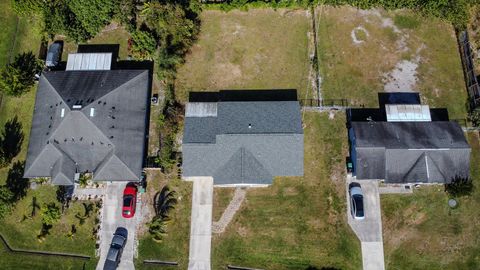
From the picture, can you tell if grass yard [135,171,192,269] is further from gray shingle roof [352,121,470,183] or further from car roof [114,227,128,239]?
gray shingle roof [352,121,470,183]

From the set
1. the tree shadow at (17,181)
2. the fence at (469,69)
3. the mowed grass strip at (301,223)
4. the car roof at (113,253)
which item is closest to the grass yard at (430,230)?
the mowed grass strip at (301,223)

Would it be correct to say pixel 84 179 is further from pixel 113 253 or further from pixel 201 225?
pixel 201 225

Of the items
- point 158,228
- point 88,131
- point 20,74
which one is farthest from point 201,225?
point 20,74

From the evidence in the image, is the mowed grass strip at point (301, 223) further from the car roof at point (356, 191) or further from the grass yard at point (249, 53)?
the grass yard at point (249, 53)

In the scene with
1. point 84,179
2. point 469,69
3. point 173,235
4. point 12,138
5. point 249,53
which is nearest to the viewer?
point 173,235

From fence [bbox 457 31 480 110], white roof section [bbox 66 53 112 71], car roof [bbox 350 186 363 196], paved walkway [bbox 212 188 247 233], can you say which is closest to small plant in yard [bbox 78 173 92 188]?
white roof section [bbox 66 53 112 71]

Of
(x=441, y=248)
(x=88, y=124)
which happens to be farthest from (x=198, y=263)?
(x=441, y=248)

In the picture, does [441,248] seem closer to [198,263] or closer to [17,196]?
[198,263]
